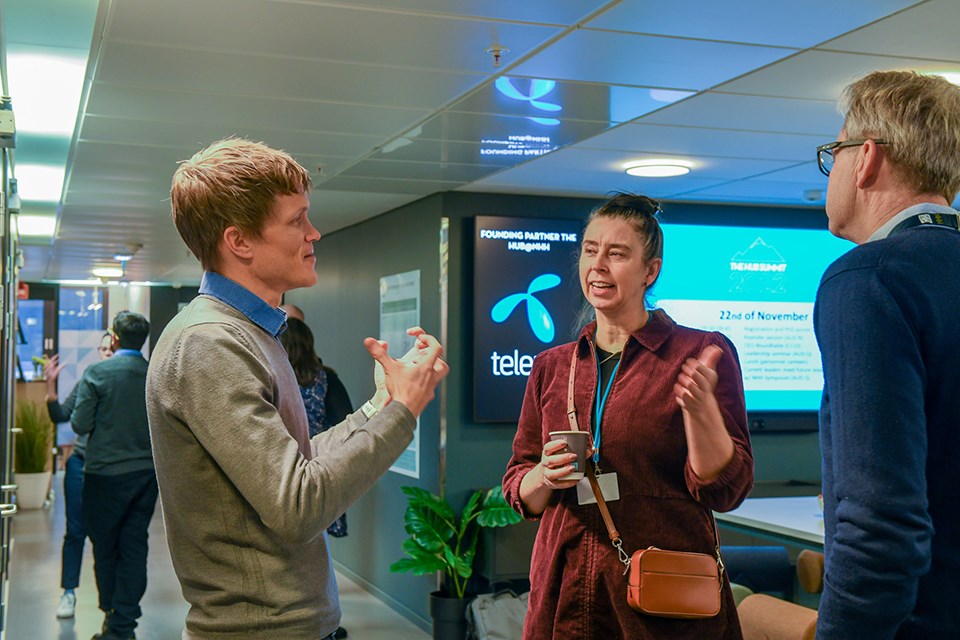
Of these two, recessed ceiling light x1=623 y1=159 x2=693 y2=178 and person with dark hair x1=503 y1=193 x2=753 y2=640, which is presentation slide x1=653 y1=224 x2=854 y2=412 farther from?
person with dark hair x1=503 y1=193 x2=753 y2=640

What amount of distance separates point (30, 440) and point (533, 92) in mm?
8383

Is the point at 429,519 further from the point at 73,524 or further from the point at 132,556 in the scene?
the point at 73,524

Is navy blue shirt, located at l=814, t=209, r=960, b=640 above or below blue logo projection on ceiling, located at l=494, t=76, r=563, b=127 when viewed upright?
below

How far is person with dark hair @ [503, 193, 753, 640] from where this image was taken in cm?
207

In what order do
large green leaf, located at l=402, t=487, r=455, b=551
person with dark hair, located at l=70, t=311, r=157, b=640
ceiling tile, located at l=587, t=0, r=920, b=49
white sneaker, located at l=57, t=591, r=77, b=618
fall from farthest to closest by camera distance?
white sneaker, located at l=57, t=591, r=77, b=618 < large green leaf, located at l=402, t=487, r=455, b=551 < person with dark hair, located at l=70, t=311, r=157, b=640 < ceiling tile, located at l=587, t=0, r=920, b=49

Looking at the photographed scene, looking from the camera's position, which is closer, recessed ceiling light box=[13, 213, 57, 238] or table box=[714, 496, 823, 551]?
table box=[714, 496, 823, 551]

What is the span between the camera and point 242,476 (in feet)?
4.54

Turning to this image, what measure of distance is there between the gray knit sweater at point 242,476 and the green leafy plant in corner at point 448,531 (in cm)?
419

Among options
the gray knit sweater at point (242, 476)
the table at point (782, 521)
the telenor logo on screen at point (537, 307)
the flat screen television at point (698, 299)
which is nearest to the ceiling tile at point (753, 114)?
the table at point (782, 521)

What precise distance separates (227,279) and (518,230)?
471cm

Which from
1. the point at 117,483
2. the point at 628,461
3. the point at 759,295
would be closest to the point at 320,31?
the point at 628,461

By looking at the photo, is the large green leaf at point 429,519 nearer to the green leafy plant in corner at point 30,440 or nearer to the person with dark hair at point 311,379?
the person with dark hair at point 311,379

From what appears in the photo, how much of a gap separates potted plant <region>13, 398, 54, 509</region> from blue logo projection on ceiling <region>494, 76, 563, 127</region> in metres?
7.79

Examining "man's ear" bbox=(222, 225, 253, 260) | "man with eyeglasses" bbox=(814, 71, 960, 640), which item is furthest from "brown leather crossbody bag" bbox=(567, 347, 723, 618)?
"man's ear" bbox=(222, 225, 253, 260)
